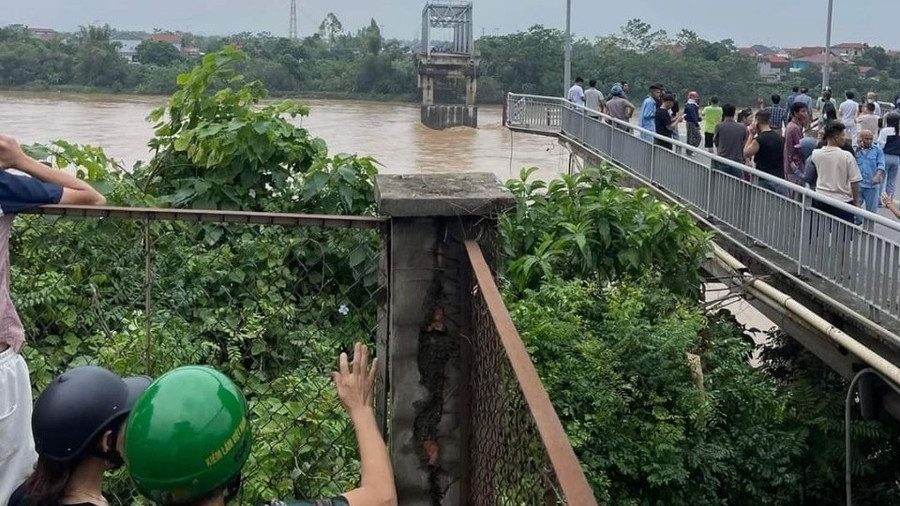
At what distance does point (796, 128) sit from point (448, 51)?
2205 inches

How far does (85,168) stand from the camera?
6.80m

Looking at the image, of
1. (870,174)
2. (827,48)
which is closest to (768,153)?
(870,174)

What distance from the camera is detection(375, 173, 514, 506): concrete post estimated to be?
336cm

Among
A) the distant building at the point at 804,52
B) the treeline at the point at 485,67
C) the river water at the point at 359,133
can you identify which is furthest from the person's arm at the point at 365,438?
the distant building at the point at 804,52

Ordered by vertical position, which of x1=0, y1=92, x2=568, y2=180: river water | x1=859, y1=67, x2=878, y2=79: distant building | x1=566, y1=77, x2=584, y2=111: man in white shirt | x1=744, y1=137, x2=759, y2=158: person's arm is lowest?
x1=0, y1=92, x2=568, y2=180: river water

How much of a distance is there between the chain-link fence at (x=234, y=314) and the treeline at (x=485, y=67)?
197 feet

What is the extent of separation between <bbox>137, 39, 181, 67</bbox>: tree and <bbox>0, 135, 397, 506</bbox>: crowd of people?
257 ft

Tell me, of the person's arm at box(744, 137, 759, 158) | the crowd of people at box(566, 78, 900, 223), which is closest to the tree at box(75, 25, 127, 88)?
the crowd of people at box(566, 78, 900, 223)

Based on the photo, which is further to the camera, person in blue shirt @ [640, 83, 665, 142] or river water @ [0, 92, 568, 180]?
river water @ [0, 92, 568, 180]

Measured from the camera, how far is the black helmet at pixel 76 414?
2268 millimetres

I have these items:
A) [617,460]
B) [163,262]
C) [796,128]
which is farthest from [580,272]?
[796,128]

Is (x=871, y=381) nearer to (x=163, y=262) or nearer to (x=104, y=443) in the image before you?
(x=163, y=262)

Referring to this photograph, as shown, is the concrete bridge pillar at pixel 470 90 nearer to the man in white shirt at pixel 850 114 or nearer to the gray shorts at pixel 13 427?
the man in white shirt at pixel 850 114

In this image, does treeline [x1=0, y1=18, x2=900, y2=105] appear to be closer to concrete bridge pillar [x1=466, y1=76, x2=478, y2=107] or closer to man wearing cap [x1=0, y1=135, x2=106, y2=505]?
concrete bridge pillar [x1=466, y1=76, x2=478, y2=107]
